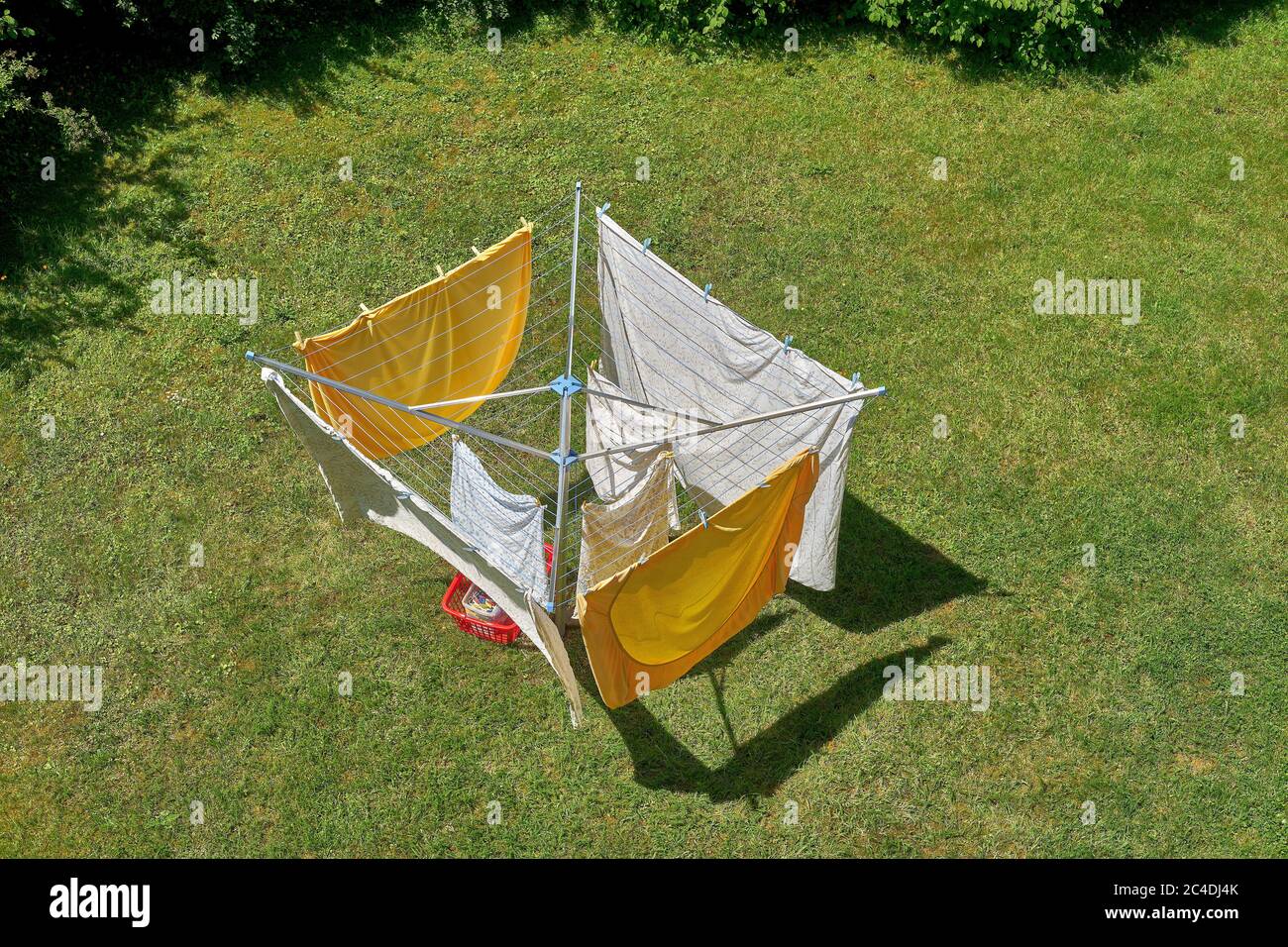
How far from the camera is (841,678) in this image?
33.8 feet

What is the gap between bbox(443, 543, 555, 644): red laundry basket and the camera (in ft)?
33.9

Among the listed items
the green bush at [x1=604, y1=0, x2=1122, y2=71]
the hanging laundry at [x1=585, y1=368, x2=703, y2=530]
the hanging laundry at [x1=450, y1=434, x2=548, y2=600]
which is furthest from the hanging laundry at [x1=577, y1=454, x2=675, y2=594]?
the green bush at [x1=604, y1=0, x2=1122, y2=71]

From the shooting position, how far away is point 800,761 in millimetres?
9898

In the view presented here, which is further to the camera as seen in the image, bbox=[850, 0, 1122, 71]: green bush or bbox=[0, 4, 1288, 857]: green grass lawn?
bbox=[850, 0, 1122, 71]: green bush

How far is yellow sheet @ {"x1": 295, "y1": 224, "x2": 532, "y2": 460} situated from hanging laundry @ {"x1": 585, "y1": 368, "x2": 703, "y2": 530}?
3.16 feet

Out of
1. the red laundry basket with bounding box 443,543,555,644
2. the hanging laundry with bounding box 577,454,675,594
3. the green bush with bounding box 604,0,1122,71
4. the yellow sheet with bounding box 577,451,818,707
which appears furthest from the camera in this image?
the green bush with bounding box 604,0,1122,71

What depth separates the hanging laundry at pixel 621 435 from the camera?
30.6ft

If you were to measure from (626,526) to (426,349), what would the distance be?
7.61 feet

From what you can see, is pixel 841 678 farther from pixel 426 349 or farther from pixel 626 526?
pixel 426 349

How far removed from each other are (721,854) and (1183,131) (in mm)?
10303

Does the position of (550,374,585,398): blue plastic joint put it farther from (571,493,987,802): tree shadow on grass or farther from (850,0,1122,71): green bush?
(850,0,1122,71): green bush

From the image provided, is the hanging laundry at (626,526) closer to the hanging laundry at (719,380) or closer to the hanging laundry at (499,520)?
the hanging laundry at (499,520)

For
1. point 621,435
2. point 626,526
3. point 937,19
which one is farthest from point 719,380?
point 937,19

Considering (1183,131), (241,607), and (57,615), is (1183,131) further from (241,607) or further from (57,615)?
(57,615)
